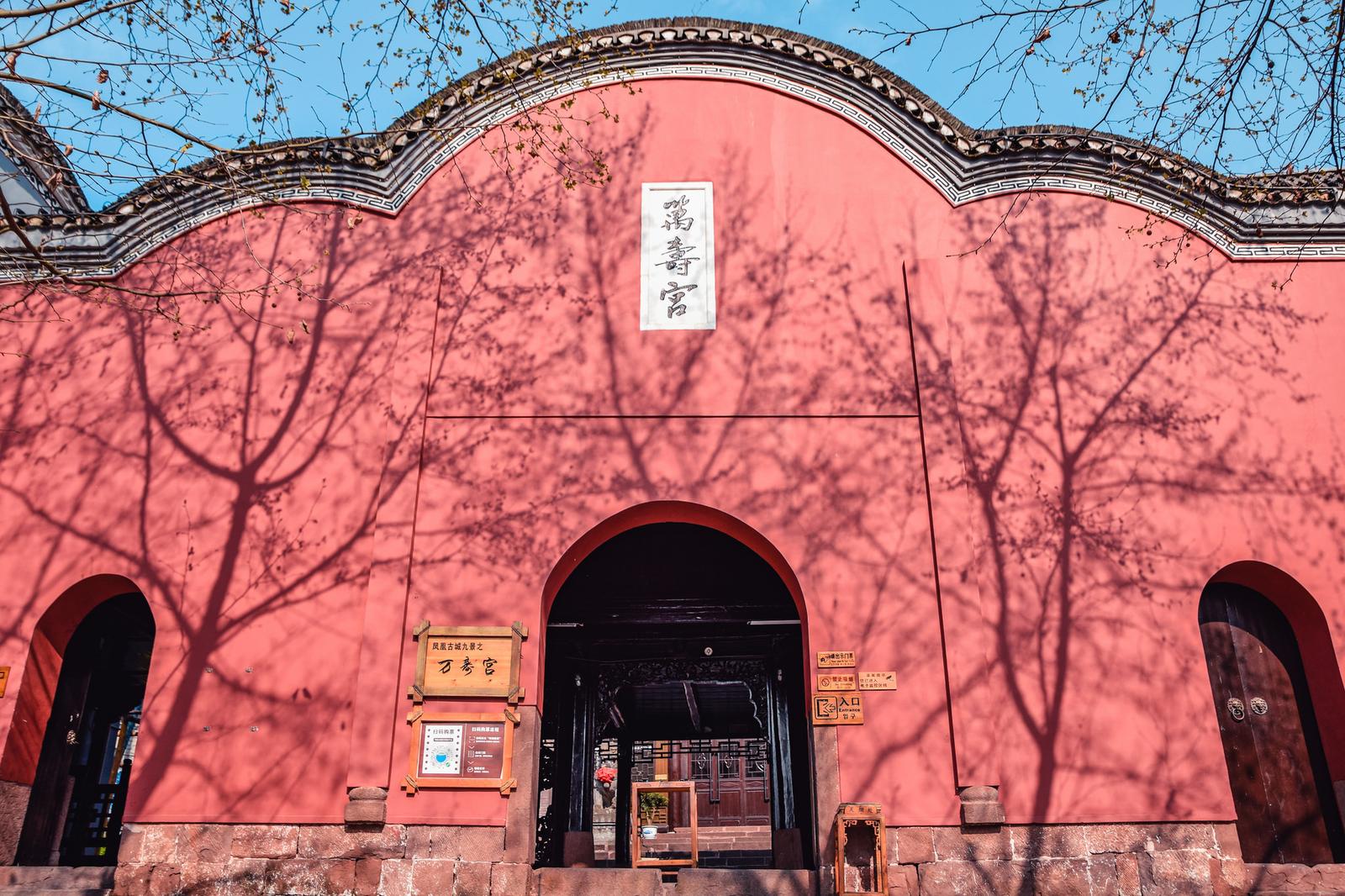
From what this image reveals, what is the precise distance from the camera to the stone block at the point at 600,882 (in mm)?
5824

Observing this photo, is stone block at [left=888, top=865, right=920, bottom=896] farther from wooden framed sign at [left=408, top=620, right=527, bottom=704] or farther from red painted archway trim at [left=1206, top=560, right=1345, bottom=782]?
red painted archway trim at [left=1206, top=560, right=1345, bottom=782]

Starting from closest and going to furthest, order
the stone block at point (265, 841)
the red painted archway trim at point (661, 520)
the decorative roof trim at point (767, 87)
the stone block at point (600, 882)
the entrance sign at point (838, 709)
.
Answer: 1. the stone block at point (600, 882)
2. the stone block at point (265, 841)
3. the entrance sign at point (838, 709)
4. the red painted archway trim at point (661, 520)
5. the decorative roof trim at point (767, 87)

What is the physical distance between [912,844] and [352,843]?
3.37 m

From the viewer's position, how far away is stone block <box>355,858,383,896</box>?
19.4 ft

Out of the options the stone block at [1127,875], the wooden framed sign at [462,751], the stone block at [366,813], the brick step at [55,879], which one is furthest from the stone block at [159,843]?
the stone block at [1127,875]

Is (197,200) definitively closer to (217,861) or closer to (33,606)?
(33,606)

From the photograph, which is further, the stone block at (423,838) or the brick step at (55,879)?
the brick step at (55,879)

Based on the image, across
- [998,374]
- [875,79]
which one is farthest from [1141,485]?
[875,79]

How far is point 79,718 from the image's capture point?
286 inches

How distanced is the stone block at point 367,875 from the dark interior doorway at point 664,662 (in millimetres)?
2234

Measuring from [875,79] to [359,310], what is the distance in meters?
4.32

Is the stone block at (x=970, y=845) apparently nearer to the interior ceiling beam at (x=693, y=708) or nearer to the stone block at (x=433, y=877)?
the stone block at (x=433, y=877)

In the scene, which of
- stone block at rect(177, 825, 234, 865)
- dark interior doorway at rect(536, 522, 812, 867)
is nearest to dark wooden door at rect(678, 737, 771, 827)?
dark interior doorway at rect(536, 522, 812, 867)

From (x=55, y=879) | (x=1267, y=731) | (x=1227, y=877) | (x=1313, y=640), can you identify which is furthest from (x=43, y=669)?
(x=1313, y=640)
